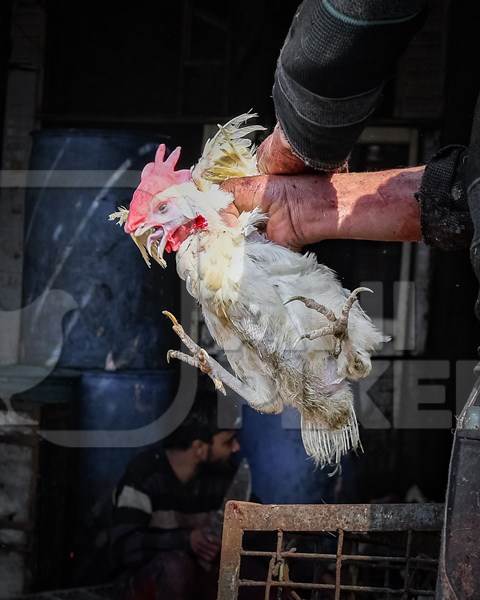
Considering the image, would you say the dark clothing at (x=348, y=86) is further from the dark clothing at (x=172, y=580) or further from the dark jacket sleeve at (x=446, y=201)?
the dark clothing at (x=172, y=580)

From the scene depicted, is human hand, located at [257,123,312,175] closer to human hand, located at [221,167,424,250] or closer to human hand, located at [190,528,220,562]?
human hand, located at [221,167,424,250]

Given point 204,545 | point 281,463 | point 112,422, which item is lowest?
point 204,545

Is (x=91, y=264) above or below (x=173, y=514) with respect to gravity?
above

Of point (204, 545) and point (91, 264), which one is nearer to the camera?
point (204, 545)

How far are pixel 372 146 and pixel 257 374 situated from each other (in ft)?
11.3

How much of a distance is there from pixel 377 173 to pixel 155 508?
10.8ft

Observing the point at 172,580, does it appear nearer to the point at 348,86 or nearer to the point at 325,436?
the point at 325,436

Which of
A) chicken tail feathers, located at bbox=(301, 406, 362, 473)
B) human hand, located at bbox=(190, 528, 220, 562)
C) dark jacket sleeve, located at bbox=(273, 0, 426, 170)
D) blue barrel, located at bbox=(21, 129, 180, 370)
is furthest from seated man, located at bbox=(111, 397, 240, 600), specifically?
dark jacket sleeve, located at bbox=(273, 0, 426, 170)

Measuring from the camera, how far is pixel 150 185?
2.51 meters

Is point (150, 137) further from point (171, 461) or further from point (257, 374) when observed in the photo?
point (257, 374)

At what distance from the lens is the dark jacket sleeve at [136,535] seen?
15.5 feet

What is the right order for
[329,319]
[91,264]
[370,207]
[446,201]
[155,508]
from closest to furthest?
[446,201], [370,207], [329,319], [155,508], [91,264]

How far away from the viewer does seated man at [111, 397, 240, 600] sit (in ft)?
15.1

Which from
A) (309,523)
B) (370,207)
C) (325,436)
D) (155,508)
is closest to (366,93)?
(370,207)
